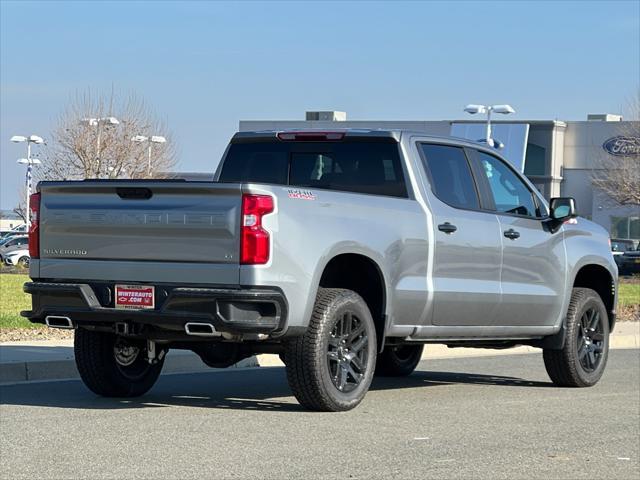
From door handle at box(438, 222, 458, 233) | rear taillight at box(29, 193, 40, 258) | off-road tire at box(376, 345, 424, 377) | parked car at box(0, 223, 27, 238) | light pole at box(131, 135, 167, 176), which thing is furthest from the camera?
→ parked car at box(0, 223, 27, 238)

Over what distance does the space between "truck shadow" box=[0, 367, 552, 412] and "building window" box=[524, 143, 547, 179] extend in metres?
64.7

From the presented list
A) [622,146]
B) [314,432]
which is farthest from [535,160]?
[314,432]

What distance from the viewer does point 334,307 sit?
9.58 metres

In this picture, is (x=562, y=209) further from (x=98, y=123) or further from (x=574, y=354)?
(x=98, y=123)

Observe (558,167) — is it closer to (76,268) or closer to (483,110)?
(483,110)

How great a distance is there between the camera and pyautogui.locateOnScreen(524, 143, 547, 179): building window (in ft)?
253

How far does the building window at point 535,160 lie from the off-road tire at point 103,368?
67.8 metres

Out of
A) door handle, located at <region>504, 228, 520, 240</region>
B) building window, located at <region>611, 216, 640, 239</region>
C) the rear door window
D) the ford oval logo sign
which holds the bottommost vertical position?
building window, located at <region>611, 216, 640, 239</region>

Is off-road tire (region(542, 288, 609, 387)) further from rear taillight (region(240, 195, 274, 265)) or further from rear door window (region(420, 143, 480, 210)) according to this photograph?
rear taillight (region(240, 195, 274, 265))

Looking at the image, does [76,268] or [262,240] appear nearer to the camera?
[262,240]

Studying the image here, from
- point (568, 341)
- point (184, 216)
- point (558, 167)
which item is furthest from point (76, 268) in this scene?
point (558, 167)

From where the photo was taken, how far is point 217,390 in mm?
11391

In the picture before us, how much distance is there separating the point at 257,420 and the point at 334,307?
0.95m

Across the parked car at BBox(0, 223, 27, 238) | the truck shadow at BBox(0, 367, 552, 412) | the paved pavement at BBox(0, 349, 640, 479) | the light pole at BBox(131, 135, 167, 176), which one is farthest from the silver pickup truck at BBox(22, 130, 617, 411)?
the parked car at BBox(0, 223, 27, 238)
